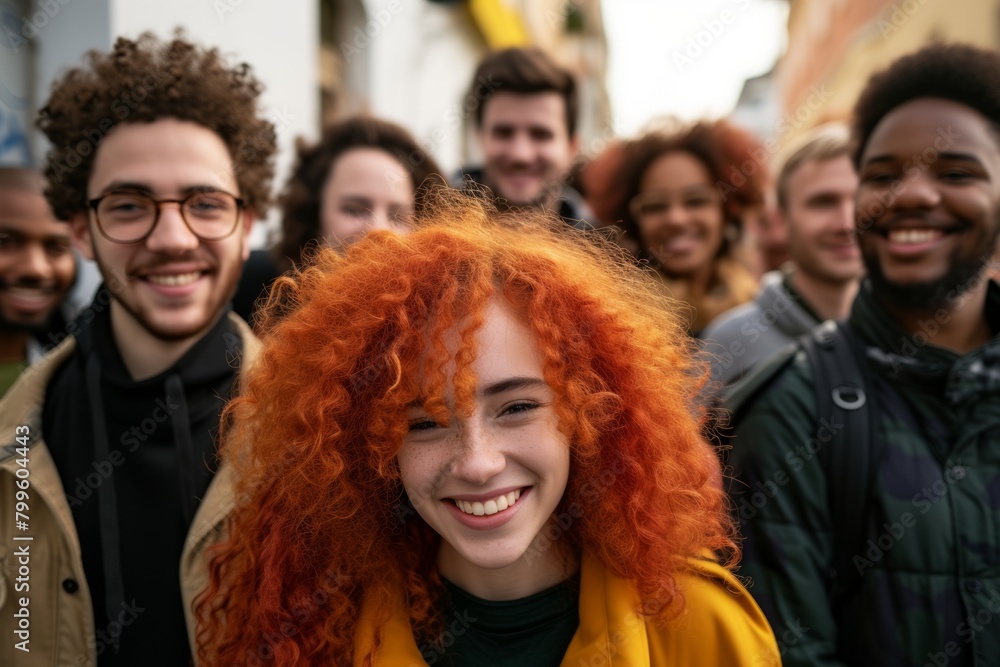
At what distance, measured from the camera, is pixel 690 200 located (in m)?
4.12

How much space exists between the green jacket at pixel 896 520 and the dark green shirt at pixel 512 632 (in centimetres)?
56

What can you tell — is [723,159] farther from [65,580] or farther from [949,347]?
[65,580]

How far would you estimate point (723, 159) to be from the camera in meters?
4.16

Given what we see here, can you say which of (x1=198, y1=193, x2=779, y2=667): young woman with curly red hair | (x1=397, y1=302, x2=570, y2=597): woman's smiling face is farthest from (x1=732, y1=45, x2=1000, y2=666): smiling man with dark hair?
(x1=397, y1=302, x2=570, y2=597): woman's smiling face

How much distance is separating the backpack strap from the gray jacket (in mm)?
1121

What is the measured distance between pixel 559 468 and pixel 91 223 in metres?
1.61

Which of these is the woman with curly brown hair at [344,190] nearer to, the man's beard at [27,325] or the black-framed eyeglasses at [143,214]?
the man's beard at [27,325]

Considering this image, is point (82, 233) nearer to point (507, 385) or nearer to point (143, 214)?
point (143, 214)

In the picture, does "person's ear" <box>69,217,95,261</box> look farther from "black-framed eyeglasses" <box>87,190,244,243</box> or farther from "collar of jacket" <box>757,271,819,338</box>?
Result: "collar of jacket" <box>757,271,819,338</box>

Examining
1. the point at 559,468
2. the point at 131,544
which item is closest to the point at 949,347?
the point at 559,468

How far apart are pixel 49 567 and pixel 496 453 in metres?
1.32

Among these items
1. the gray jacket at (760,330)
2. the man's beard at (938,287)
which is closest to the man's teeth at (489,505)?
the man's beard at (938,287)

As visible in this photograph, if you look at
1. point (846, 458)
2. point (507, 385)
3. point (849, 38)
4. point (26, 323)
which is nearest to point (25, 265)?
point (26, 323)

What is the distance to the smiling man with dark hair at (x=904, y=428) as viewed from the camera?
2045 mm
